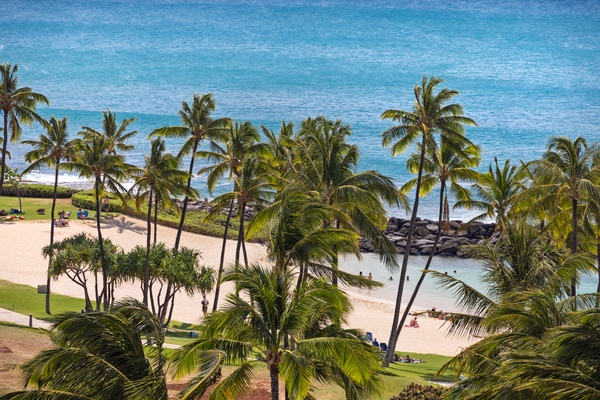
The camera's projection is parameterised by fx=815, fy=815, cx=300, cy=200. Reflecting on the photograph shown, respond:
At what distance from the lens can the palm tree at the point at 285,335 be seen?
17.2 meters

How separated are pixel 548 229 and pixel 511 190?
5134 mm

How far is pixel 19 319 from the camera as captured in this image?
36.8 meters

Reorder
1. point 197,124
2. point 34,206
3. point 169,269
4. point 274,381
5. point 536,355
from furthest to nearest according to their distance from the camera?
point 34,206
point 197,124
point 169,269
point 274,381
point 536,355

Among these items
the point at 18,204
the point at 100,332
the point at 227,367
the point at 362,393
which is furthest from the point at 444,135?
the point at 18,204

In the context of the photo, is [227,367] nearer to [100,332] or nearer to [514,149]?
[100,332]

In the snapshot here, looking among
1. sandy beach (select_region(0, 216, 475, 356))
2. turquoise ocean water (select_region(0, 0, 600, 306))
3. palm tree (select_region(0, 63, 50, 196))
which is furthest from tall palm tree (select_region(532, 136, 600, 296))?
turquoise ocean water (select_region(0, 0, 600, 306))

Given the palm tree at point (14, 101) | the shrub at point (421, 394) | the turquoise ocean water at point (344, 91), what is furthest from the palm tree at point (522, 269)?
the turquoise ocean water at point (344, 91)

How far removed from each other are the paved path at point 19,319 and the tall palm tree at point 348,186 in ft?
46.3

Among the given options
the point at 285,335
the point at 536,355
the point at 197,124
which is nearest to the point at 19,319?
the point at 197,124

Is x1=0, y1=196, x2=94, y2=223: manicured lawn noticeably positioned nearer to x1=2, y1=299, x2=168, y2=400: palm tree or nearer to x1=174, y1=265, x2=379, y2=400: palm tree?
x1=174, y1=265, x2=379, y2=400: palm tree

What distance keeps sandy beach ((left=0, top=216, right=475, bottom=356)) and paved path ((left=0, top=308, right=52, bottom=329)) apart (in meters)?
5.98

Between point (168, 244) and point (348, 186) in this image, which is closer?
point (348, 186)

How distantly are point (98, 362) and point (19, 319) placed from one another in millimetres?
22248

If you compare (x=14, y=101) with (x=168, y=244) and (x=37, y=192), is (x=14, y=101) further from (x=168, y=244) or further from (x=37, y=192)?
(x=37, y=192)
